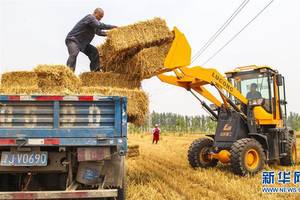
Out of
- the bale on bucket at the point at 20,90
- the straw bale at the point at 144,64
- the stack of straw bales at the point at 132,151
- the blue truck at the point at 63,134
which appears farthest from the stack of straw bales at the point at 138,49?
the stack of straw bales at the point at 132,151

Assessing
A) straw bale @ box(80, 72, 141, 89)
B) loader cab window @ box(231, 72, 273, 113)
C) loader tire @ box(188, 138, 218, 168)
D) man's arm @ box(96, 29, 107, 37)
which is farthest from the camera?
loader cab window @ box(231, 72, 273, 113)

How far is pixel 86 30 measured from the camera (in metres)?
8.38

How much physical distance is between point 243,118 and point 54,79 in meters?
5.81

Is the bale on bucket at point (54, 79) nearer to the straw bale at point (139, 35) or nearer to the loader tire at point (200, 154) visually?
the straw bale at point (139, 35)

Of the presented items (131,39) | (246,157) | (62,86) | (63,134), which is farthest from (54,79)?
(246,157)

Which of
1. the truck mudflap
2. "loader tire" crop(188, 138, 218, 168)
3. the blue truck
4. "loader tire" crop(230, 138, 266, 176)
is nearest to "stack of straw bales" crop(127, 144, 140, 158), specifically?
"loader tire" crop(188, 138, 218, 168)

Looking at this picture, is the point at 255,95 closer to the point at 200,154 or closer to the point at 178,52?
the point at 200,154

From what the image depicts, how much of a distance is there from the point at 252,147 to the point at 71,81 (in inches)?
200

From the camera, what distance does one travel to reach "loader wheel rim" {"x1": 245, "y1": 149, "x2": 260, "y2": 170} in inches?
384

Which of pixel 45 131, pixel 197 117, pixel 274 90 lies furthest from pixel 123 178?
pixel 197 117

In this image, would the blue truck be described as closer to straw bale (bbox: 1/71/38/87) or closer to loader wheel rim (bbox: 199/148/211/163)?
straw bale (bbox: 1/71/38/87)

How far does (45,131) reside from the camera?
18.2 feet

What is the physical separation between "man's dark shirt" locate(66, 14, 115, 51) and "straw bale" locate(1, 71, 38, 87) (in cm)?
182

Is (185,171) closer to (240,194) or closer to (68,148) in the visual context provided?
(240,194)
